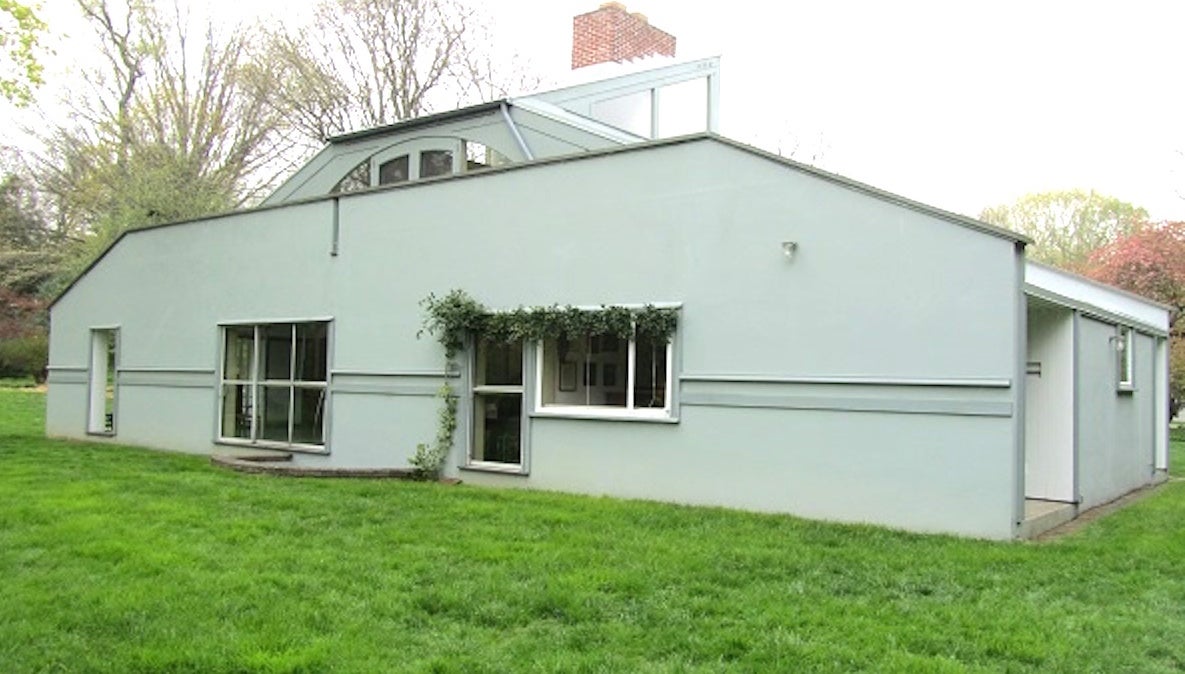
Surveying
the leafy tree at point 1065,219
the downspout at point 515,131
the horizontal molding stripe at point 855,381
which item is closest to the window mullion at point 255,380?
the downspout at point 515,131

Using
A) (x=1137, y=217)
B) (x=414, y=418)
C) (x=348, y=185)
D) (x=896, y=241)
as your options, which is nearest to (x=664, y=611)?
(x=896, y=241)

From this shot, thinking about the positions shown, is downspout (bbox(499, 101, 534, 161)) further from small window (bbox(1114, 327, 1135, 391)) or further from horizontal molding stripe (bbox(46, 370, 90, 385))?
horizontal molding stripe (bbox(46, 370, 90, 385))

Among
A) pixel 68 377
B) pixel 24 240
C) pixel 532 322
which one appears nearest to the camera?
pixel 532 322

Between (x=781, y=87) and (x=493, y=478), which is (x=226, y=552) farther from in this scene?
(x=781, y=87)

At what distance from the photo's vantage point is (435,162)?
14680 mm

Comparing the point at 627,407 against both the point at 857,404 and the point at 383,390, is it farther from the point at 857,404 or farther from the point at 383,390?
the point at 383,390

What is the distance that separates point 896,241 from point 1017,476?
218 cm

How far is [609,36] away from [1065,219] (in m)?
30.1

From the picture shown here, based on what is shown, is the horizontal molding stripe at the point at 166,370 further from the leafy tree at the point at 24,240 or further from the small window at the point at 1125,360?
the leafy tree at the point at 24,240

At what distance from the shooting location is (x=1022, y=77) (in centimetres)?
2062

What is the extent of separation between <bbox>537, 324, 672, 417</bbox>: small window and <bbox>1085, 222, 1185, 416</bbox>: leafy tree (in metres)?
22.4

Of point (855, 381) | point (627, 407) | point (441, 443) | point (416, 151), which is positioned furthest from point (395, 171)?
point (855, 381)

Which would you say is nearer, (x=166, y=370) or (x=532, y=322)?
(x=532, y=322)

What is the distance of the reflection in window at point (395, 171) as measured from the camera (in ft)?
49.5
